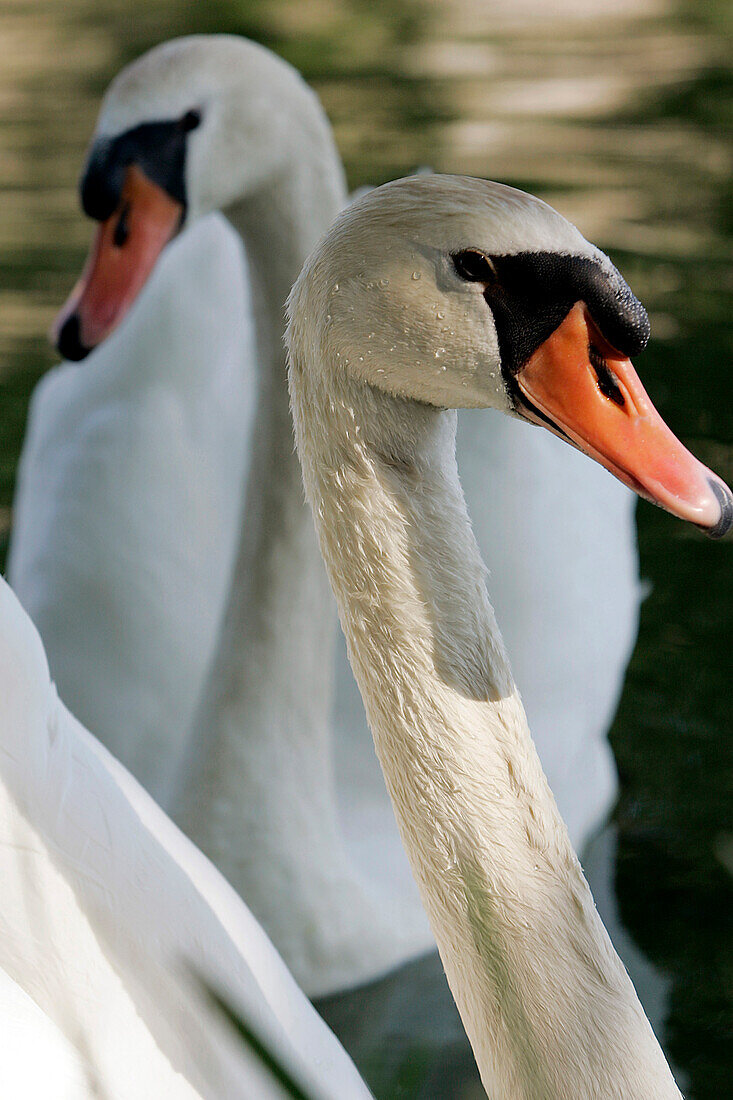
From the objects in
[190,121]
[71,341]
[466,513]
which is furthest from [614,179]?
[466,513]

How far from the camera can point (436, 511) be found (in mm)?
1576

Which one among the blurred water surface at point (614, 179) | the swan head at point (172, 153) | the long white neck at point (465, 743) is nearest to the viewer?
the long white neck at point (465, 743)

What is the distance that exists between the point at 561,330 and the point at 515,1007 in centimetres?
63

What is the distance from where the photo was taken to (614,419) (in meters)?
1.50

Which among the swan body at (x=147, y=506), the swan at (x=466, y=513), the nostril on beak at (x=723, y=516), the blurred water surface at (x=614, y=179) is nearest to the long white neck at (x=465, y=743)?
the swan at (x=466, y=513)

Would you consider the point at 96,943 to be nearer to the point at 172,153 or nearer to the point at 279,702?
the point at 279,702

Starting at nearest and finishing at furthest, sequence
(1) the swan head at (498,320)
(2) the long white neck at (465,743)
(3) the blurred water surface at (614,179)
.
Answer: (1) the swan head at (498,320)
(2) the long white neck at (465,743)
(3) the blurred water surface at (614,179)

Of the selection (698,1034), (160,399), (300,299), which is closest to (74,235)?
(160,399)

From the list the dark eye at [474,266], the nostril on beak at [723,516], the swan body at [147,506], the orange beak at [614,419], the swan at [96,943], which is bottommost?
the swan body at [147,506]

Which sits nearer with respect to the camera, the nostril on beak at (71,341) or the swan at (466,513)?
the swan at (466,513)

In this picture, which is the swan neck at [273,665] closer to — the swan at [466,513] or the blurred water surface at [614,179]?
the blurred water surface at [614,179]

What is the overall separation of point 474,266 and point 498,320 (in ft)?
0.17

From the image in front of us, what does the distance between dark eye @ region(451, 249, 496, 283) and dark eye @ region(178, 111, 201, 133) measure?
3.77 feet

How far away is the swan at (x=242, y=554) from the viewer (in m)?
2.58
